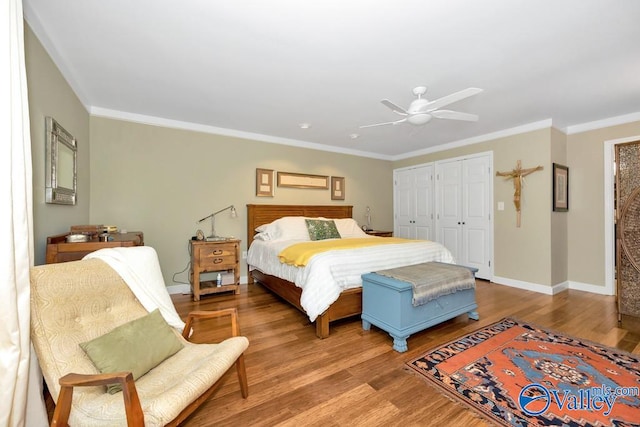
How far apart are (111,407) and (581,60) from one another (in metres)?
4.01

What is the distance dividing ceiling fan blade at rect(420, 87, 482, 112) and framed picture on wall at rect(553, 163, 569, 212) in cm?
264

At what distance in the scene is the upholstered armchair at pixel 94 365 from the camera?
1.08 metres

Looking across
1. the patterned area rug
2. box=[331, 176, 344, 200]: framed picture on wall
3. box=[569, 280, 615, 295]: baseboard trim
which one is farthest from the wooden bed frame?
box=[569, 280, 615, 295]: baseboard trim

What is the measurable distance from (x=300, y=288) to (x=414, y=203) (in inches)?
149

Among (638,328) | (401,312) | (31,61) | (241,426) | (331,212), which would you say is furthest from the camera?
(331,212)

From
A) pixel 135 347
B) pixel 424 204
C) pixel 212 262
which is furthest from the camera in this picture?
pixel 424 204

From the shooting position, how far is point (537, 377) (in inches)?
74.3

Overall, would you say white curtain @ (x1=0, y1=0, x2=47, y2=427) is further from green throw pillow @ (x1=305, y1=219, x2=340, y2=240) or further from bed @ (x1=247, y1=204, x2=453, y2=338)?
green throw pillow @ (x1=305, y1=219, x2=340, y2=240)

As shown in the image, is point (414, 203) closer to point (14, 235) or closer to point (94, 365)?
point (94, 365)

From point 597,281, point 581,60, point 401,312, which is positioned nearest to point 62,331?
Result: point 401,312

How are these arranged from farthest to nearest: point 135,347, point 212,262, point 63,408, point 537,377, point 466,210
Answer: point 466,210
point 212,262
point 537,377
point 135,347
point 63,408

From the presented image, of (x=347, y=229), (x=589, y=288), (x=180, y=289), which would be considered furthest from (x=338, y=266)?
(x=589, y=288)

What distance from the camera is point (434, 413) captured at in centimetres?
159

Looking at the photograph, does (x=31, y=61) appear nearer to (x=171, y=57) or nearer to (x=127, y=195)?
(x=171, y=57)
